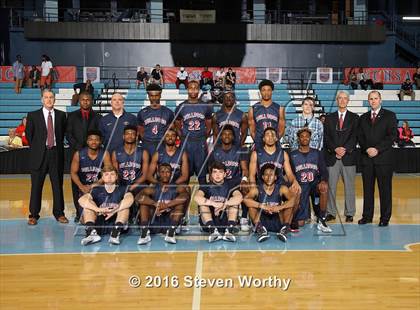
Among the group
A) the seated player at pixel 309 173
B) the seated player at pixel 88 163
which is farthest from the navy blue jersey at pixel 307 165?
the seated player at pixel 88 163

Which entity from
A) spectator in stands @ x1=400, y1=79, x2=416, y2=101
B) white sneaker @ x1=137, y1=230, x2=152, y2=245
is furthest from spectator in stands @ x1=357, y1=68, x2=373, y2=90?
white sneaker @ x1=137, y1=230, x2=152, y2=245

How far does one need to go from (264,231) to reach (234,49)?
58.2ft

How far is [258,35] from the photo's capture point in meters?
23.0

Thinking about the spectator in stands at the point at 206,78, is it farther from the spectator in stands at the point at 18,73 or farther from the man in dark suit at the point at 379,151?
the man in dark suit at the point at 379,151

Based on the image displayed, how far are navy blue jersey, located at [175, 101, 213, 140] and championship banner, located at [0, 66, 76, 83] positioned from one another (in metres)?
13.8

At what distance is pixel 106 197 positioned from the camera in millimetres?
7035

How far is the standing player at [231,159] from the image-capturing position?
7.34 meters

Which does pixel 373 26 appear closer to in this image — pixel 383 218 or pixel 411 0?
pixel 411 0

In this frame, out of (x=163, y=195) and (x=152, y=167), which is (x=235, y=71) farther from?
(x=163, y=195)

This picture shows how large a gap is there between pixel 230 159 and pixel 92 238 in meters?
1.93

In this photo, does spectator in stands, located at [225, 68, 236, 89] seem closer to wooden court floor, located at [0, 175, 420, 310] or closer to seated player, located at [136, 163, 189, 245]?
seated player, located at [136, 163, 189, 245]

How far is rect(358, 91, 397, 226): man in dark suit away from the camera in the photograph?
7.71 metres

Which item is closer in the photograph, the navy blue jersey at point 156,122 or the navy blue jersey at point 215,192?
the navy blue jersey at point 215,192

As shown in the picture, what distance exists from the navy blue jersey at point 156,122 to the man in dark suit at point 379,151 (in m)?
2.58
